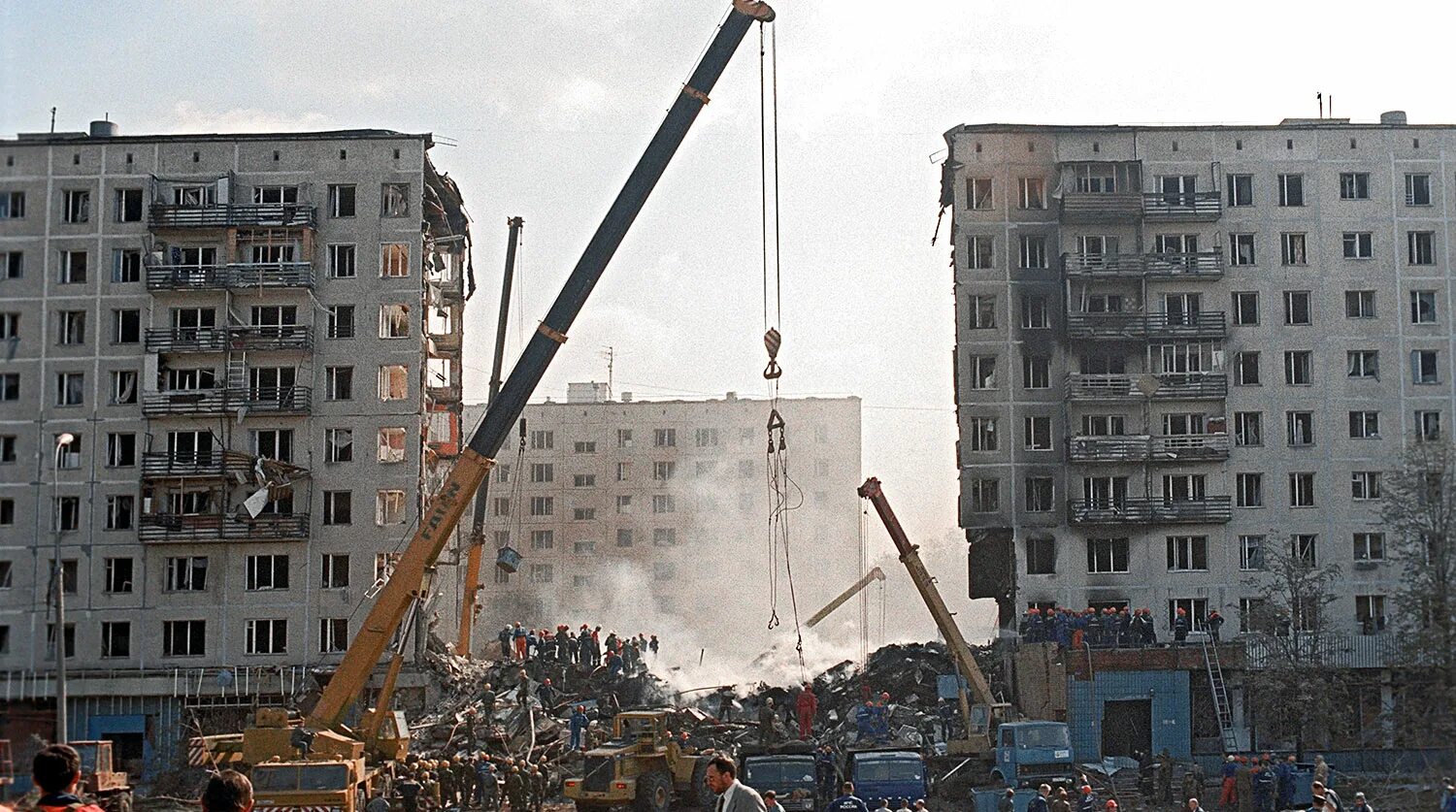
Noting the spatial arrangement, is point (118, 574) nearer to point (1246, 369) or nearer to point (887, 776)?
point (887, 776)

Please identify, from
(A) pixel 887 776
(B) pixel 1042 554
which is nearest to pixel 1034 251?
(B) pixel 1042 554

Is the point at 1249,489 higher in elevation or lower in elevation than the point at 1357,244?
lower

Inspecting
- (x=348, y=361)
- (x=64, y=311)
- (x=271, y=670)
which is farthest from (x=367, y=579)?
(x=64, y=311)

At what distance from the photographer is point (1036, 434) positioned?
67438mm

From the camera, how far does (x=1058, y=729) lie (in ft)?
140

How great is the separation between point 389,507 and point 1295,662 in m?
36.6

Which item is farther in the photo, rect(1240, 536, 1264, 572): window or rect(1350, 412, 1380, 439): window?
rect(1350, 412, 1380, 439): window

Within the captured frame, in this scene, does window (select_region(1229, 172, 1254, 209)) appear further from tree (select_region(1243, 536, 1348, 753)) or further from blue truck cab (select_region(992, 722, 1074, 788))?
blue truck cab (select_region(992, 722, 1074, 788))

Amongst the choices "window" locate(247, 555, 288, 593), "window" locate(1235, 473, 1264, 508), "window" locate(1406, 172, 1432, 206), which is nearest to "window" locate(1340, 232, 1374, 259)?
"window" locate(1406, 172, 1432, 206)

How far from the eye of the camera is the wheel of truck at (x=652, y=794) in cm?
3997

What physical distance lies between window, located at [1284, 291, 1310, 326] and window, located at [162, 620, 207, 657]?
4840 cm

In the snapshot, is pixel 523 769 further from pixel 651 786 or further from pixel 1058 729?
pixel 1058 729

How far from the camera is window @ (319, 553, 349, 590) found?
6319 centimetres

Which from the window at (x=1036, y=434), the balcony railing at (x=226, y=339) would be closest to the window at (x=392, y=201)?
the balcony railing at (x=226, y=339)
